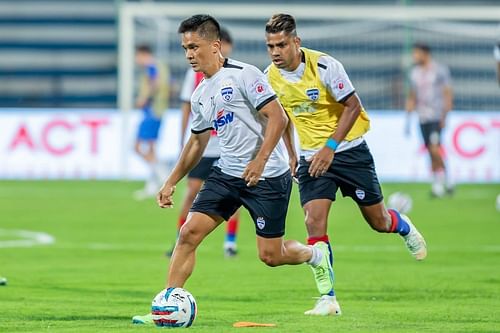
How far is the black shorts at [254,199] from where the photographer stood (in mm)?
9656

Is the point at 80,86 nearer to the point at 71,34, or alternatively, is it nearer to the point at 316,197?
the point at 71,34

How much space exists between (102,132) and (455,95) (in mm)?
7896

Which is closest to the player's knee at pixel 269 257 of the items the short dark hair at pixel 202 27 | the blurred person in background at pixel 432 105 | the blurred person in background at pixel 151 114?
the short dark hair at pixel 202 27

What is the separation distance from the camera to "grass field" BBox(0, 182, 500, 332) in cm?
961

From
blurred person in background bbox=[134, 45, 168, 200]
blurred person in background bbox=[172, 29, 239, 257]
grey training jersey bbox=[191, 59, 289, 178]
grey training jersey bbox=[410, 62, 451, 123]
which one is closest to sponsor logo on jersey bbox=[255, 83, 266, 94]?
grey training jersey bbox=[191, 59, 289, 178]

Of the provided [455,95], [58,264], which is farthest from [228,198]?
[455,95]

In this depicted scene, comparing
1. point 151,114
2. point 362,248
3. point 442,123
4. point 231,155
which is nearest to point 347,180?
point 231,155

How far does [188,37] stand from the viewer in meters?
9.39

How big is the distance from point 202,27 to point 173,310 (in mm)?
2025

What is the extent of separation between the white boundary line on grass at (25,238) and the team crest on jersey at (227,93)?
23.1 feet

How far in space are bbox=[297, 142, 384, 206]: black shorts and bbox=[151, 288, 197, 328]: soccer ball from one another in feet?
6.20

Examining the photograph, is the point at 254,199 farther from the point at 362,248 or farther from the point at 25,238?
the point at 25,238

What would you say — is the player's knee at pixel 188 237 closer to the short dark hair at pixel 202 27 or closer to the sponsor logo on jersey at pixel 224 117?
the sponsor logo on jersey at pixel 224 117

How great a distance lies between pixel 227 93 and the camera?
31.1 feet
